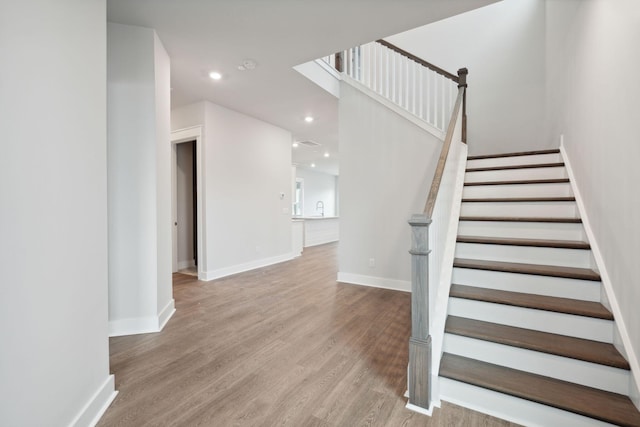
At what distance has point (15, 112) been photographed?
1084mm

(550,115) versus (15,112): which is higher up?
(550,115)

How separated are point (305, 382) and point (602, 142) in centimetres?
271

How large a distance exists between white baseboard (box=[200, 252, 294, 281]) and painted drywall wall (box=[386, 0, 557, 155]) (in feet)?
13.1

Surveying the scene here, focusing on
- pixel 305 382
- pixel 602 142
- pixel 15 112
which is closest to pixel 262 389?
pixel 305 382

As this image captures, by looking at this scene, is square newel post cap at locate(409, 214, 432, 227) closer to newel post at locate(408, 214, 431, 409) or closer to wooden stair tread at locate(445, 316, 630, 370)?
newel post at locate(408, 214, 431, 409)

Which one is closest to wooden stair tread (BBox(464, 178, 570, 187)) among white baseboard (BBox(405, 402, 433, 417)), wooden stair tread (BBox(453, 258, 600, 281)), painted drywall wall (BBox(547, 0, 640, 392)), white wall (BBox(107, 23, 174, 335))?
painted drywall wall (BBox(547, 0, 640, 392))

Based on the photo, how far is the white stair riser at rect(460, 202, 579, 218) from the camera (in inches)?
99.8

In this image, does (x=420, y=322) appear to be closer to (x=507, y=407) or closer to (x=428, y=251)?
(x=428, y=251)

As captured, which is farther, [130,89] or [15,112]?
[130,89]

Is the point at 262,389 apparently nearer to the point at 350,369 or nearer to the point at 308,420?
the point at 308,420

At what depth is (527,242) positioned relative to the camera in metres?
2.29

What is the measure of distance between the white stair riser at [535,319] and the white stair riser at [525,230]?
2.76ft

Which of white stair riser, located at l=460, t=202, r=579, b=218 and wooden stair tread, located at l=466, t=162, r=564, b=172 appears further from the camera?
wooden stair tread, located at l=466, t=162, r=564, b=172

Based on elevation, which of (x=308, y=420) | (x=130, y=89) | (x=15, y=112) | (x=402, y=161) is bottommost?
(x=308, y=420)
